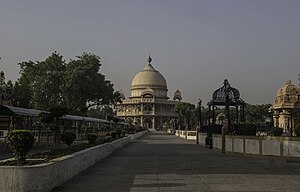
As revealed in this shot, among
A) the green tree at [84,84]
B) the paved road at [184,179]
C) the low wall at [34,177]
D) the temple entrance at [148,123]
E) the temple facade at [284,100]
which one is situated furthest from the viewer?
the temple entrance at [148,123]

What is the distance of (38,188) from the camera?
9.18m

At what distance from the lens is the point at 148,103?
151m

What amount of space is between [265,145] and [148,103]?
433 ft

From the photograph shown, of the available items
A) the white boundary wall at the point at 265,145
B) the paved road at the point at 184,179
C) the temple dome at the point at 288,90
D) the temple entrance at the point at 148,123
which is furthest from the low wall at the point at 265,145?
the temple entrance at the point at 148,123

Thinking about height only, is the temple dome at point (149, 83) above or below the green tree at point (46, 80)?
above

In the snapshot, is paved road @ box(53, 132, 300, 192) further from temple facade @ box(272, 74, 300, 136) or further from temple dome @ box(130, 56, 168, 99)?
temple dome @ box(130, 56, 168, 99)

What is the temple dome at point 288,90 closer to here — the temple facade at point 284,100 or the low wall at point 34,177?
the temple facade at point 284,100

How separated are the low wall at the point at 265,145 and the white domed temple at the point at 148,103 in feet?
416

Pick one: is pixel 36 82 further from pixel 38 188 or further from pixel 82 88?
pixel 38 188

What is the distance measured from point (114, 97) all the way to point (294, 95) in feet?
86.2

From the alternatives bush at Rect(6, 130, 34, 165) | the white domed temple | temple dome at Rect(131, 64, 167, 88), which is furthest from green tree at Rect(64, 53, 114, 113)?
temple dome at Rect(131, 64, 167, 88)

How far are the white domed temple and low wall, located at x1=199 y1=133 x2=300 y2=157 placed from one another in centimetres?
12669

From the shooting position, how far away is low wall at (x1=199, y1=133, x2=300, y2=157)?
18250mm

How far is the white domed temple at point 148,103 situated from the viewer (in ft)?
498
